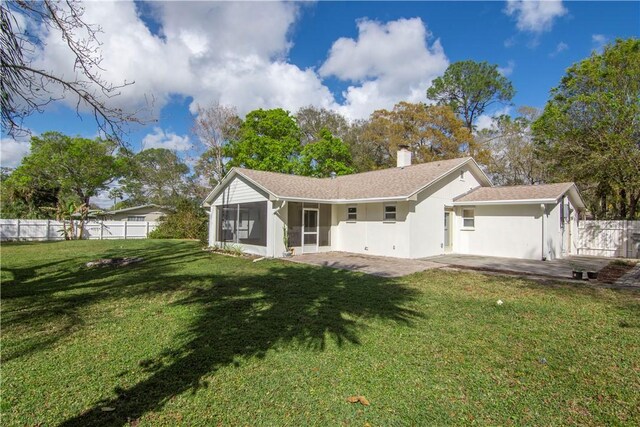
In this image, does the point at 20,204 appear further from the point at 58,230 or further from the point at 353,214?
the point at 353,214

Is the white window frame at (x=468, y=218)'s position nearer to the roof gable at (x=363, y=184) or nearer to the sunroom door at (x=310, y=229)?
the roof gable at (x=363, y=184)

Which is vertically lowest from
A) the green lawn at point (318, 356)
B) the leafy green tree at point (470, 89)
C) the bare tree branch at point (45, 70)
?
the green lawn at point (318, 356)

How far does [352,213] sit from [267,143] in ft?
52.8

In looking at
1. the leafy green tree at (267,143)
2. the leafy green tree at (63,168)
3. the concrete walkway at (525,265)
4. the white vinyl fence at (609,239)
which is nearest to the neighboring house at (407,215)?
the concrete walkway at (525,265)

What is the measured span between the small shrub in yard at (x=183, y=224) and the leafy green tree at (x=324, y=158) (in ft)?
32.4

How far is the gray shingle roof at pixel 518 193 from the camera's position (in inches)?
543

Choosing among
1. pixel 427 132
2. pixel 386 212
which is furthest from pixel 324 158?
pixel 386 212

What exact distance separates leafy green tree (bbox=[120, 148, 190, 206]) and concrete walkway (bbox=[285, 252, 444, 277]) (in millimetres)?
35382

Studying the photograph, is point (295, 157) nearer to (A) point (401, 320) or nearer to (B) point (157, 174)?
(B) point (157, 174)

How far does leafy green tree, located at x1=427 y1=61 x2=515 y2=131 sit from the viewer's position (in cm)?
3175

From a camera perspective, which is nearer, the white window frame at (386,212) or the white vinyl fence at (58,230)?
the white window frame at (386,212)

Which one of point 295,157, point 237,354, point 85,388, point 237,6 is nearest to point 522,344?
point 237,354

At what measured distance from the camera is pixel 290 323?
5.72 m

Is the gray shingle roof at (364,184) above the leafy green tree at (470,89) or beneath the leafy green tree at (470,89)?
beneath
